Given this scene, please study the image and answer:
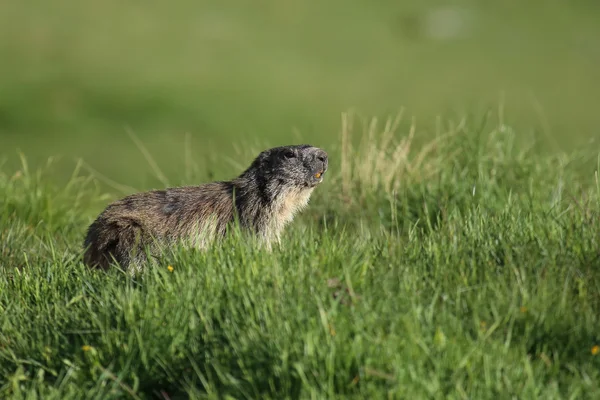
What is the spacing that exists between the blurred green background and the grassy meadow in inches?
1.7

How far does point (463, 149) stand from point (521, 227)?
2.87 meters

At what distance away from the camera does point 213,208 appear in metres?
5.73

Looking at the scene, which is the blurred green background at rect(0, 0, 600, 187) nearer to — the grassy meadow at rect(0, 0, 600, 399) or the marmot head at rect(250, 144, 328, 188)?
the grassy meadow at rect(0, 0, 600, 399)

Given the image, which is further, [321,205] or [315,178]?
[321,205]

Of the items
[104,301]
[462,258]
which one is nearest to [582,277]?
[462,258]

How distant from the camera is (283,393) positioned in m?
3.37

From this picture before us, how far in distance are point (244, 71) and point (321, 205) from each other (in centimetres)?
670

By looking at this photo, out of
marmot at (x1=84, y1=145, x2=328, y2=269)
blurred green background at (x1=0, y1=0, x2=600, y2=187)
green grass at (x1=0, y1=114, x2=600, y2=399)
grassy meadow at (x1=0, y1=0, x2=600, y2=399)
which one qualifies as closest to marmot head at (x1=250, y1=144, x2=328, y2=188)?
marmot at (x1=84, y1=145, x2=328, y2=269)

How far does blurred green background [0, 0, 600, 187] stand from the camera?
456 inches

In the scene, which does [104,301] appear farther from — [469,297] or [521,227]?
[521,227]

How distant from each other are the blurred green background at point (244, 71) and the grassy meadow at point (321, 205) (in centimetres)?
4

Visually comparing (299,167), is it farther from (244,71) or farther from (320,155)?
(244,71)

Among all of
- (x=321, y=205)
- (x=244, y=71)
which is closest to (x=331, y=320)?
(x=321, y=205)

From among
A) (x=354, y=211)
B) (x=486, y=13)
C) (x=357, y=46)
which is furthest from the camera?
(x=486, y=13)
